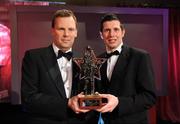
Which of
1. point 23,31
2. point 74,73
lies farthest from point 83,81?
point 23,31

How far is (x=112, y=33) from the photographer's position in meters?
1.75

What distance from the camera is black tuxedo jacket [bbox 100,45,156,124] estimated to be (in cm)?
166

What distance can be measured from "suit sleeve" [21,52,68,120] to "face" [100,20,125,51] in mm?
370

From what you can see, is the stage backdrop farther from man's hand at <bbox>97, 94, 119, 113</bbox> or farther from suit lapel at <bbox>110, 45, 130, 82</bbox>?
man's hand at <bbox>97, 94, 119, 113</bbox>

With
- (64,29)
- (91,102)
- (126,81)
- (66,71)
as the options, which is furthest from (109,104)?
(64,29)

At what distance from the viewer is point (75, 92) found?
5.57 feet

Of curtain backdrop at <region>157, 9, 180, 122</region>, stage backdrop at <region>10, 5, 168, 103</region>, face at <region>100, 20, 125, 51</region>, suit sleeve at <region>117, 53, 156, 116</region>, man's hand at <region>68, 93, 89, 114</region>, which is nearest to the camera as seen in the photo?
man's hand at <region>68, 93, 89, 114</region>

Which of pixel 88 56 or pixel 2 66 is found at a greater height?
pixel 88 56

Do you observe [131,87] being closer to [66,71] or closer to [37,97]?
[66,71]

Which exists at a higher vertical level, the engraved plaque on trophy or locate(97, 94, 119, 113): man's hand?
the engraved plaque on trophy

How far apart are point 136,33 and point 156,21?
0.31 m

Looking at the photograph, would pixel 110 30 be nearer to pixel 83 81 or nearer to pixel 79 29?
pixel 83 81

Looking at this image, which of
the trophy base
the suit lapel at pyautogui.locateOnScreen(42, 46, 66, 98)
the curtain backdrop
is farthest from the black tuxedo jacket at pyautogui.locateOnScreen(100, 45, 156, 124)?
the curtain backdrop

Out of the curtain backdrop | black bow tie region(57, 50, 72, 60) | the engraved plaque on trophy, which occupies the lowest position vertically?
the curtain backdrop
